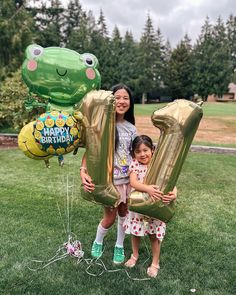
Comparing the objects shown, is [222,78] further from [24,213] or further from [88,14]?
[24,213]

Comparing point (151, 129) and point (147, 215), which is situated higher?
point (147, 215)

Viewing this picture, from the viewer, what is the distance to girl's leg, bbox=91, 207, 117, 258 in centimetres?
281

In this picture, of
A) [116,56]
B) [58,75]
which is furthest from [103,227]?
[116,56]

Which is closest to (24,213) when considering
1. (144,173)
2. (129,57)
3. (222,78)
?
(144,173)

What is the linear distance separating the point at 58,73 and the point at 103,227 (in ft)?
4.34

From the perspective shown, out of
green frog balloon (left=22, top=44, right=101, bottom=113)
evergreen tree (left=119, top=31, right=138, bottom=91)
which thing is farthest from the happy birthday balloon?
evergreen tree (left=119, top=31, right=138, bottom=91)

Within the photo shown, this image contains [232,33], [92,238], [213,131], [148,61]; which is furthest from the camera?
[232,33]

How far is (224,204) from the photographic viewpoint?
470cm

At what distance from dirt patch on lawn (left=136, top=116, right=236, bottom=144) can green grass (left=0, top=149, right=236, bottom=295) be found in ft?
19.9

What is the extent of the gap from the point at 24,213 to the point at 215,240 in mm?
2197

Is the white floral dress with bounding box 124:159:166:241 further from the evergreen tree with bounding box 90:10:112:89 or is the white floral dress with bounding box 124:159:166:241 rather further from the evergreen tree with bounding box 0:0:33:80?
the evergreen tree with bounding box 90:10:112:89

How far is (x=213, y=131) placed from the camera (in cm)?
1431

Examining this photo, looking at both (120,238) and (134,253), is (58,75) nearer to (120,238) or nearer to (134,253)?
(120,238)

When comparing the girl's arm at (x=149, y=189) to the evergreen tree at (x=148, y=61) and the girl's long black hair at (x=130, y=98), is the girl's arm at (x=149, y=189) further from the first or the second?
the evergreen tree at (x=148, y=61)
